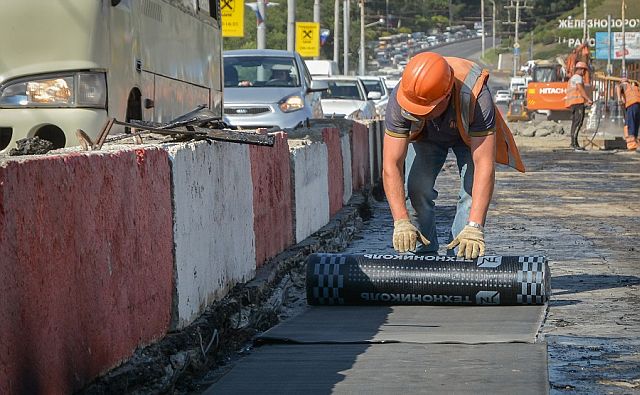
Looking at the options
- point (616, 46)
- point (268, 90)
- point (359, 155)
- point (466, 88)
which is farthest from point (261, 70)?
point (616, 46)

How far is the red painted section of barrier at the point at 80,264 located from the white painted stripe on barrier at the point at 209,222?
0.22 m

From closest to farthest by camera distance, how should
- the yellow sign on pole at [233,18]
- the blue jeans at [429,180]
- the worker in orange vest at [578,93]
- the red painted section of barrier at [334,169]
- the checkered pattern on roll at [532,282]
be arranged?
the checkered pattern on roll at [532,282]
the blue jeans at [429,180]
the red painted section of barrier at [334,169]
the worker in orange vest at [578,93]
the yellow sign on pole at [233,18]

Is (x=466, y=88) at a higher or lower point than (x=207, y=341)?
higher

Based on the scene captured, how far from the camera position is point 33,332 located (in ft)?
16.0

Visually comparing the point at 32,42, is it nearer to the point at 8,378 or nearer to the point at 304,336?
the point at 304,336

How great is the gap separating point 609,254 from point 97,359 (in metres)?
7.54

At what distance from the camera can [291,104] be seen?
22188 millimetres

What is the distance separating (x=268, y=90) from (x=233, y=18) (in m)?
15.0

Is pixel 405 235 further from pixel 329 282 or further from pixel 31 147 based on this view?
pixel 31 147

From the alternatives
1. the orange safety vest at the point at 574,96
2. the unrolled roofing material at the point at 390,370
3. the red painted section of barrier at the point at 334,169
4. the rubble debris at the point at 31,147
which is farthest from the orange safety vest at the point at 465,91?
Result: the orange safety vest at the point at 574,96

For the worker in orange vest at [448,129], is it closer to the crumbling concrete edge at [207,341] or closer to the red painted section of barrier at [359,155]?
the crumbling concrete edge at [207,341]

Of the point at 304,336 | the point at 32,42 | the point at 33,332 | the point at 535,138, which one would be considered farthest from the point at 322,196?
the point at 535,138

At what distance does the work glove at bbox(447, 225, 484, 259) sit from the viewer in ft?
28.6

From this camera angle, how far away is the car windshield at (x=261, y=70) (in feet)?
75.5
